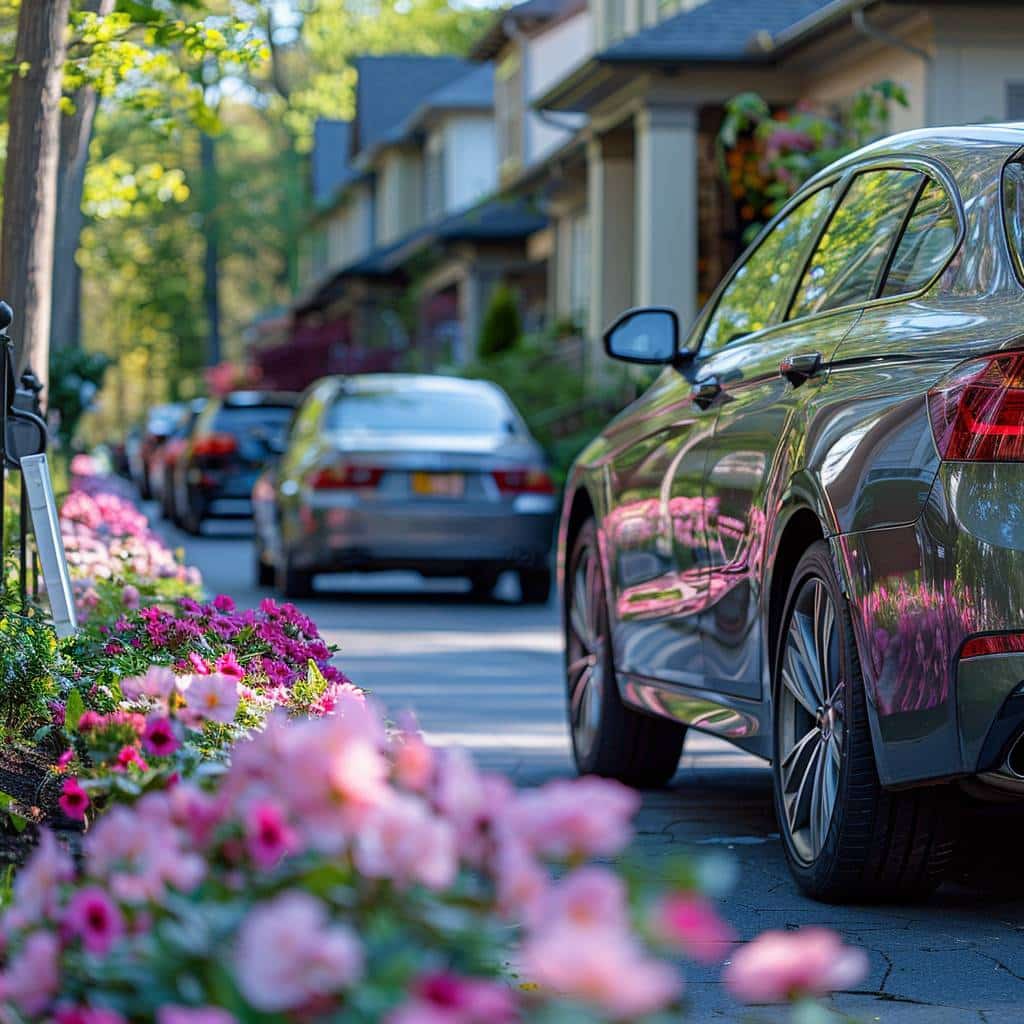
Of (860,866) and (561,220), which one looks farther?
(561,220)

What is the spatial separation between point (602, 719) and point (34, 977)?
5138 millimetres

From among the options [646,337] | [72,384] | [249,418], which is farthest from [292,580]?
[249,418]

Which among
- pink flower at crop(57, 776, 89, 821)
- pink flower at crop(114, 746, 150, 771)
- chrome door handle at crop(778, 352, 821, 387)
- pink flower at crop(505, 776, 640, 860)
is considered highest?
chrome door handle at crop(778, 352, 821, 387)

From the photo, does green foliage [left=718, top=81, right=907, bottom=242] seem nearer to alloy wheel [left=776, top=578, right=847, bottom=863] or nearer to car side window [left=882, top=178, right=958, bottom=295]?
car side window [left=882, top=178, right=958, bottom=295]

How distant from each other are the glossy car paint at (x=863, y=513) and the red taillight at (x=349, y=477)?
26.5ft

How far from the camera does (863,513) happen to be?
4988 mm

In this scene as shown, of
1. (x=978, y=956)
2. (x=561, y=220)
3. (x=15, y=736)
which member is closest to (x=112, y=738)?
(x=15, y=736)

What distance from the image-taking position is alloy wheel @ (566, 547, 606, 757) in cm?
749

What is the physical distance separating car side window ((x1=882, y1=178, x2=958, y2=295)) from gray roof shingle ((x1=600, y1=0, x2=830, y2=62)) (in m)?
17.7

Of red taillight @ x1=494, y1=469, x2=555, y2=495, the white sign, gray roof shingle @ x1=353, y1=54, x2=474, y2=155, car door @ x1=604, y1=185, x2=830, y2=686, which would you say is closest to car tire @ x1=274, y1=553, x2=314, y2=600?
red taillight @ x1=494, y1=469, x2=555, y2=495

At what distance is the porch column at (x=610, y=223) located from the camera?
27938 millimetres

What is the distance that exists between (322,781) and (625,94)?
2365cm

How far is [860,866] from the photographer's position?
516 centimetres

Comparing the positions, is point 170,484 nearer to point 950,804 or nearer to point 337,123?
point 950,804
